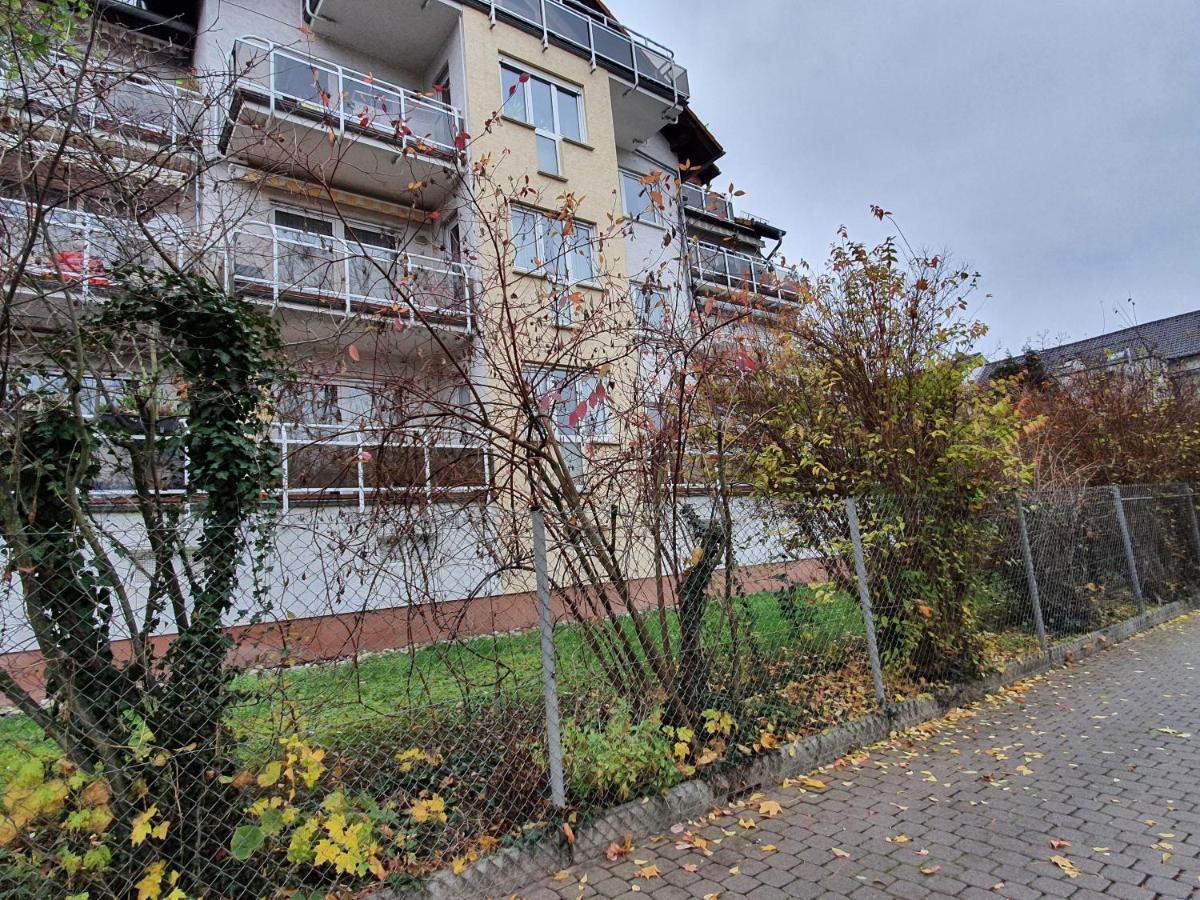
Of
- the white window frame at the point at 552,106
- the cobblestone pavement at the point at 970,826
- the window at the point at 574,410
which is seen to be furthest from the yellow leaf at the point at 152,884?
the white window frame at the point at 552,106

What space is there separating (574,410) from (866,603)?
2.84m

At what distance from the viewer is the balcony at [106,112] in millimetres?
3070

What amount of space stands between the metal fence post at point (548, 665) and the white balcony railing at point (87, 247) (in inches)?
90.9

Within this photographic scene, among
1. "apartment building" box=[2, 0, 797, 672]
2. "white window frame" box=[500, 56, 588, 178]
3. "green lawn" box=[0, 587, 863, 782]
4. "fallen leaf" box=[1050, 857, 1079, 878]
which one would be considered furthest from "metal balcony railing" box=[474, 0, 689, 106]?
"fallen leaf" box=[1050, 857, 1079, 878]

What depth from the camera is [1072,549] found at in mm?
7680

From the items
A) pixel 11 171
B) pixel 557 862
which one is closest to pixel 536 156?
pixel 11 171

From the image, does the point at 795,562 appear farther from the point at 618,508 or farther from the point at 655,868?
the point at 655,868

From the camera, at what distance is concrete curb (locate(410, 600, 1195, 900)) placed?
287 centimetres

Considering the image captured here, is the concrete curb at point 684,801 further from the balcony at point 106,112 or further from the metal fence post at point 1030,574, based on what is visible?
the balcony at point 106,112

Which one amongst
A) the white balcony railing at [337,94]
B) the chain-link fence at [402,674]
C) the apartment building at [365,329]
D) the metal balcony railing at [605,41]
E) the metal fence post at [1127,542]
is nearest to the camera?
the chain-link fence at [402,674]

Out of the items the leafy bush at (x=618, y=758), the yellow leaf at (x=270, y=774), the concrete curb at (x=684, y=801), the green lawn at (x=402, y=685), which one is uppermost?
the green lawn at (x=402, y=685)

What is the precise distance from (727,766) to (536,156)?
12.7 metres

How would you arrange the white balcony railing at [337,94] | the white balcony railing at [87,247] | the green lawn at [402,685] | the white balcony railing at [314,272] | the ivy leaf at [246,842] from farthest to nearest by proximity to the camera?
the white balcony railing at [337,94] < the white balcony railing at [314,272] < the white balcony railing at [87,247] < the green lawn at [402,685] < the ivy leaf at [246,842]

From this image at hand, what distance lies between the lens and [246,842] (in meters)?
2.49
